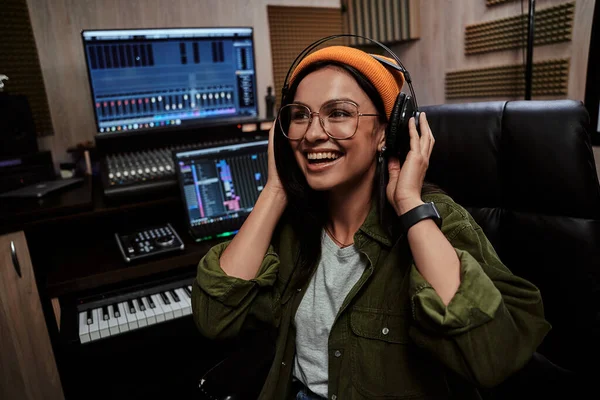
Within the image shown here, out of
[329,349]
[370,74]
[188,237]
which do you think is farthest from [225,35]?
[329,349]

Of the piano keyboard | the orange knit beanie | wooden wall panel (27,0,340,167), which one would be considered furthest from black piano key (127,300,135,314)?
the orange knit beanie

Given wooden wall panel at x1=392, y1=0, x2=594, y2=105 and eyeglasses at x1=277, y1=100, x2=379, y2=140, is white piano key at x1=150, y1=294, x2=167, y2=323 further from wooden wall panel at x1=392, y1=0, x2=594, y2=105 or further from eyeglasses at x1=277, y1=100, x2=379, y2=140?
wooden wall panel at x1=392, y1=0, x2=594, y2=105

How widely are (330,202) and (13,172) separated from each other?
1.37 m

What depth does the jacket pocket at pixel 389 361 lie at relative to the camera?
39.4 inches

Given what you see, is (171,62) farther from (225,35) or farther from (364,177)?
(364,177)

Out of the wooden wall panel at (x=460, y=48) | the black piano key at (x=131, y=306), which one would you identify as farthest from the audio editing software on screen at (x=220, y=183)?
the wooden wall panel at (x=460, y=48)

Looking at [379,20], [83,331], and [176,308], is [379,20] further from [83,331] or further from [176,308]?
[83,331]

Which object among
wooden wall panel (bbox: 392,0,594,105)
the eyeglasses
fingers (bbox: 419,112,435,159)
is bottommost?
fingers (bbox: 419,112,435,159)

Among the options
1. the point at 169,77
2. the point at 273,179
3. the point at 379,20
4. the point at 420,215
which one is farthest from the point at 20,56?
the point at 379,20

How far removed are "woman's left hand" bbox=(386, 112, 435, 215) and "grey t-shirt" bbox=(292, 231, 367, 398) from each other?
206 mm

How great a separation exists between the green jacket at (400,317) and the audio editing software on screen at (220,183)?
1.95 feet

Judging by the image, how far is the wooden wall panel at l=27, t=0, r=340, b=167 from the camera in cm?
203

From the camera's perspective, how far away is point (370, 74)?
1.01m

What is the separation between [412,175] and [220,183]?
1028 millimetres
